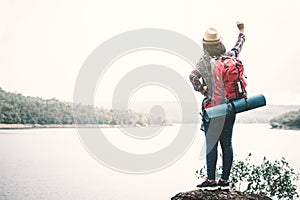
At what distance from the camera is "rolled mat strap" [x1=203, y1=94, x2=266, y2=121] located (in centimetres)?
475

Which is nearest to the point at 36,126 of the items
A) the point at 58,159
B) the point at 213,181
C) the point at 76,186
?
the point at 58,159

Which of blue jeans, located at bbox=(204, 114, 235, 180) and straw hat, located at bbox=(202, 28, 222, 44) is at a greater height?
straw hat, located at bbox=(202, 28, 222, 44)

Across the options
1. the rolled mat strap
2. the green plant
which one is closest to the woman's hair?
the rolled mat strap

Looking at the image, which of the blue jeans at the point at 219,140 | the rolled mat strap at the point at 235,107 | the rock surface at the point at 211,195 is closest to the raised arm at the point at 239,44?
the rolled mat strap at the point at 235,107

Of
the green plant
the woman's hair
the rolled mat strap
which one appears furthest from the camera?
the green plant

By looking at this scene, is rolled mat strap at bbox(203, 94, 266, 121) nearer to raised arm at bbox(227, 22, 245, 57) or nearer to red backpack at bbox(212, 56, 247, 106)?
red backpack at bbox(212, 56, 247, 106)

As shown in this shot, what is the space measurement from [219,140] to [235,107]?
0.35 m

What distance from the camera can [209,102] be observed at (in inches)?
190

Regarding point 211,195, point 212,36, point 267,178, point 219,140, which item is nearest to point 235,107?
point 219,140

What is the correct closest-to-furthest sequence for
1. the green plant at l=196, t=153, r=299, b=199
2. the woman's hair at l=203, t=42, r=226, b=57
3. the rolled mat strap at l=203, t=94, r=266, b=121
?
the rolled mat strap at l=203, t=94, r=266, b=121 → the woman's hair at l=203, t=42, r=226, b=57 → the green plant at l=196, t=153, r=299, b=199

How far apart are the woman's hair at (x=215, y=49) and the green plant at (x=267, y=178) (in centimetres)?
418

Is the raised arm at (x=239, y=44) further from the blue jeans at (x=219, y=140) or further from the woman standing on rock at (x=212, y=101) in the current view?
the blue jeans at (x=219, y=140)

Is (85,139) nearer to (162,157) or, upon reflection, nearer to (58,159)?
(162,157)

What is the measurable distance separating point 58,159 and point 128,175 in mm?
6332
